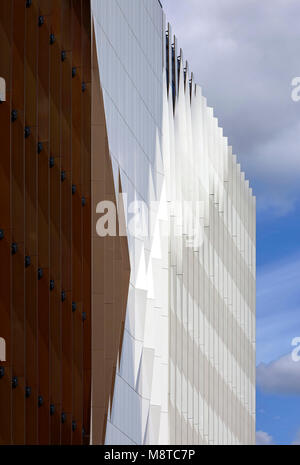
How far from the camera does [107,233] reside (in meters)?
42.3

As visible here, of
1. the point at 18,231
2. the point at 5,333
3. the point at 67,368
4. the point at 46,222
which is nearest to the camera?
the point at 5,333

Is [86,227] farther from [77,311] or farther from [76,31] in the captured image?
[76,31]

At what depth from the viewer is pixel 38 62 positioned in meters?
33.5

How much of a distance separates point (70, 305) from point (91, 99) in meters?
9.11

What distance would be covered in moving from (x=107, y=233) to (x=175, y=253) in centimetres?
2280

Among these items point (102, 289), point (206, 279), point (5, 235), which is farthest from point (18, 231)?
point (206, 279)

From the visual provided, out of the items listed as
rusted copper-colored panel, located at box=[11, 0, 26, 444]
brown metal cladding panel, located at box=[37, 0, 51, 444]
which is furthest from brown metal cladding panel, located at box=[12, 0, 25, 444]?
brown metal cladding panel, located at box=[37, 0, 51, 444]

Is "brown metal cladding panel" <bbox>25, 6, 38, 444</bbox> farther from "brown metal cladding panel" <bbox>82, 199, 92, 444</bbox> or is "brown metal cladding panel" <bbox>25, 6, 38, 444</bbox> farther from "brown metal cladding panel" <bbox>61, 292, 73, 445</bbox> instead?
"brown metal cladding panel" <bbox>82, 199, 92, 444</bbox>

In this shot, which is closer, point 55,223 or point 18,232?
point 18,232

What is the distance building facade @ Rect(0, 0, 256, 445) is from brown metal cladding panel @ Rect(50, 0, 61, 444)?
0.33ft

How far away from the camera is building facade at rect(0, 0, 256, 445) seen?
3094 centimetres

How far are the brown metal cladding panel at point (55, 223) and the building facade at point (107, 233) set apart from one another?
0.33 ft

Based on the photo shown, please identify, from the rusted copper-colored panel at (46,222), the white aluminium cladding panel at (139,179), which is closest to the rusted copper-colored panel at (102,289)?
the rusted copper-colored panel at (46,222)

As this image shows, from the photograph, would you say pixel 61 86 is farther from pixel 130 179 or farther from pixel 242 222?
pixel 242 222
